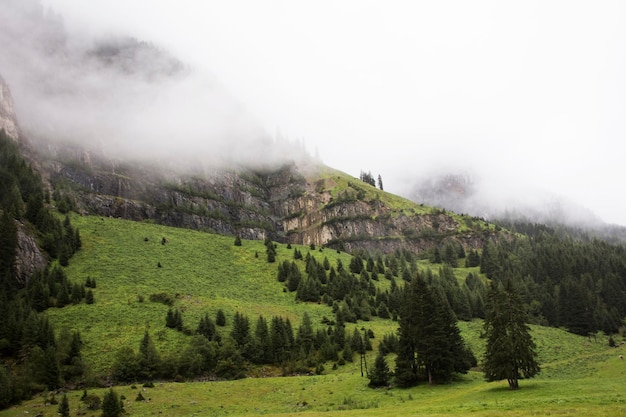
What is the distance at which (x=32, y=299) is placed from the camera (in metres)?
88.2

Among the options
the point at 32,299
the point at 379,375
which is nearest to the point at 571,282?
the point at 379,375

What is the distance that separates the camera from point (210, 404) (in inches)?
2032

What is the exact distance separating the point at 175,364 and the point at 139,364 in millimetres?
5969

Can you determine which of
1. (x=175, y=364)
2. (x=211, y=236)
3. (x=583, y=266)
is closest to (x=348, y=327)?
(x=175, y=364)

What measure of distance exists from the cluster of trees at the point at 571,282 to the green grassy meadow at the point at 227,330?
531 inches

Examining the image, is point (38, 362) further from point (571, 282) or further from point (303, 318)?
point (571, 282)

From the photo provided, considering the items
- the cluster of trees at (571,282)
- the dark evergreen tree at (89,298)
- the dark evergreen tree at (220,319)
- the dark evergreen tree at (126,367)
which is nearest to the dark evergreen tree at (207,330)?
the dark evergreen tree at (220,319)

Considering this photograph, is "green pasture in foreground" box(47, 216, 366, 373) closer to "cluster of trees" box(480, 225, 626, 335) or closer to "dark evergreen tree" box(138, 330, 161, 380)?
"dark evergreen tree" box(138, 330, 161, 380)

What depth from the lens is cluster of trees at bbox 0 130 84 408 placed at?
60.6 meters

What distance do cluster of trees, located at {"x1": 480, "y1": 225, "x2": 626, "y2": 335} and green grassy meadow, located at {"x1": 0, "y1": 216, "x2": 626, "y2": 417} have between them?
13487 millimetres

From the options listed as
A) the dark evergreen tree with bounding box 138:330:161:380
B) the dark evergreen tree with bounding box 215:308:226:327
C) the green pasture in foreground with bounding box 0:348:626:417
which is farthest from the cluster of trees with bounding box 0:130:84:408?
the dark evergreen tree with bounding box 215:308:226:327

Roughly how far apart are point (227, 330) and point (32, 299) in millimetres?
42927

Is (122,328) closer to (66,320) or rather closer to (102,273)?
(66,320)

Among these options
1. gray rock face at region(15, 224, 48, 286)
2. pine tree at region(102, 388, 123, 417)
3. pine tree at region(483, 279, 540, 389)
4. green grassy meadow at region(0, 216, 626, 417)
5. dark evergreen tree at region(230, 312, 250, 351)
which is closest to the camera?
green grassy meadow at region(0, 216, 626, 417)
